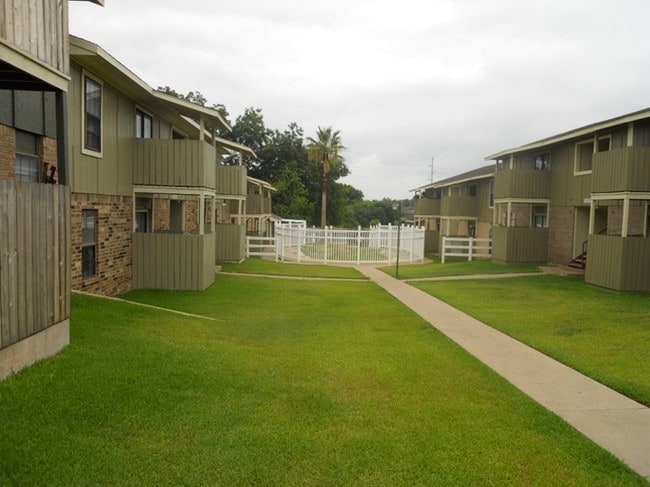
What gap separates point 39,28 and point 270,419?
5.32 meters

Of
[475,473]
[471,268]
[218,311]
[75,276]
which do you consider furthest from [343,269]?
[475,473]

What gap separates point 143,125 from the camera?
15.9m

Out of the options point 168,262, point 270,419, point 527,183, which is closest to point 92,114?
point 168,262

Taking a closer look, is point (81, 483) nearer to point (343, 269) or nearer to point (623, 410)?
point (623, 410)

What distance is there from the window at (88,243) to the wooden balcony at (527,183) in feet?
60.6

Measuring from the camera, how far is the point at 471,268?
2411cm

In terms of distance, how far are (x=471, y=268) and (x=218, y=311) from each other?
1478 centimetres

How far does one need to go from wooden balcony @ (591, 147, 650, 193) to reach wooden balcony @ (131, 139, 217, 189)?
494 inches

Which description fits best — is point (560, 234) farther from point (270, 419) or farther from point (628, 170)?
point (270, 419)

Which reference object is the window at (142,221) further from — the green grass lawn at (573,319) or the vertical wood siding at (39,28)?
the vertical wood siding at (39,28)

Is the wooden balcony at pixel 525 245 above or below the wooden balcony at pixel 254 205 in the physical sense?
below

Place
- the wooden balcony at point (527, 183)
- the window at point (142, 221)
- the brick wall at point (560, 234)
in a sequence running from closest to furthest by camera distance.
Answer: the window at point (142, 221) < the brick wall at point (560, 234) < the wooden balcony at point (527, 183)

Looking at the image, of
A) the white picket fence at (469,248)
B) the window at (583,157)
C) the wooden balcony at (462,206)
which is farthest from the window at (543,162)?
the wooden balcony at (462,206)

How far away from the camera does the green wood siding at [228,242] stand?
25312 millimetres
